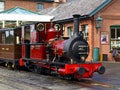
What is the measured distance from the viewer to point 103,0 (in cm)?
2981

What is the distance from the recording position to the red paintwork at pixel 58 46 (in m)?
16.0

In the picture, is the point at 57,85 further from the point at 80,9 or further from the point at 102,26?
the point at 80,9

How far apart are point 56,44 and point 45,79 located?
1.58m

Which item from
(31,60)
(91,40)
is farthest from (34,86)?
(91,40)

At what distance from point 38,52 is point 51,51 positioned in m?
0.84

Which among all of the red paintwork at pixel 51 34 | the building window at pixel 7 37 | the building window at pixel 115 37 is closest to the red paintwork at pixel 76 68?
the red paintwork at pixel 51 34

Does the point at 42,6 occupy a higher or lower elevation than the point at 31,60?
higher

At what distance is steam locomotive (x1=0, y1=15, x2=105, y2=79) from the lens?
15.2 m

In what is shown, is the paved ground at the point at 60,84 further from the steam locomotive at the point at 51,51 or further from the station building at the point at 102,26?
the station building at the point at 102,26

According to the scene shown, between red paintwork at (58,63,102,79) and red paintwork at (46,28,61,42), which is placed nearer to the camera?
red paintwork at (58,63,102,79)

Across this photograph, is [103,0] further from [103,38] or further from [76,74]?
[76,74]

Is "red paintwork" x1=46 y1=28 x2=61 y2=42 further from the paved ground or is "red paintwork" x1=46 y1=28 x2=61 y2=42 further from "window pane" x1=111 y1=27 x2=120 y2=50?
"window pane" x1=111 y1=27 x2=120 y2=50

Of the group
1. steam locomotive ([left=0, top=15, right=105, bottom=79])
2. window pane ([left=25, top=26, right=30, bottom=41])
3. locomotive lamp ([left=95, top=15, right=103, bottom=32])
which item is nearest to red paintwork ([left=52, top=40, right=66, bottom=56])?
steam locomotive ([left=0, top=15, right=105, bottom=79])

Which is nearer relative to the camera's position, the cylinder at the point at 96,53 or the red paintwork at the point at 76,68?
the red paintwork at the point at 76,68
